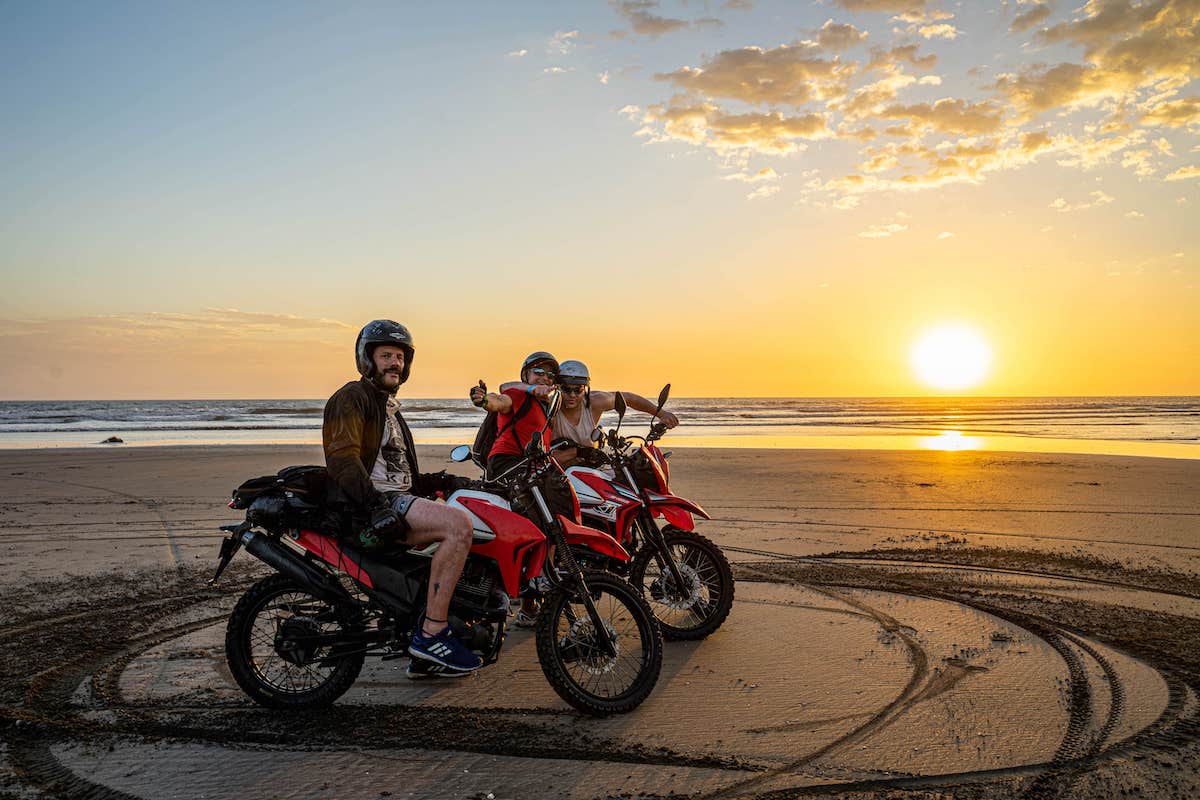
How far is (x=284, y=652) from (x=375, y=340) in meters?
1.65

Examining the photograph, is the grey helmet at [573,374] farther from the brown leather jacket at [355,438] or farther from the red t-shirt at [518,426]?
the brown leather jacket at [355,438]

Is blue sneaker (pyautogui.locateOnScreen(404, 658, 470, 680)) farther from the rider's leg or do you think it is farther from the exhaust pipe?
the exhaust pipe

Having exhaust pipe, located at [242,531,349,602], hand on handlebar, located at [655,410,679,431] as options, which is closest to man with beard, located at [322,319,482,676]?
exhaust pipe, located at [242,531,349,602]

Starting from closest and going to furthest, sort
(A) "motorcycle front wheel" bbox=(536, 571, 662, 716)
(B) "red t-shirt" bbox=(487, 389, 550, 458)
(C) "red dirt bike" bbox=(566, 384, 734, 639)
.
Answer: (A) "motorcycle front wheel" bbox=(536, 571, 662, 716)
(C) "red dirt bike" bbox=(566, 384, 734, 639)
(B) "red t-shirt" bbox=(487, 389, 550, 458)

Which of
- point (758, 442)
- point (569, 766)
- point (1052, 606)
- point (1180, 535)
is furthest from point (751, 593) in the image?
point (758, 442)

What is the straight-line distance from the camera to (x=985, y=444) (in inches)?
904

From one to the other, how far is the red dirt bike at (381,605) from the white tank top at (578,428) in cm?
156

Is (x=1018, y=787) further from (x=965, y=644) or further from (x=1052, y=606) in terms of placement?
(x=1052, y=606)

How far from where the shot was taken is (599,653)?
4027 millimetres

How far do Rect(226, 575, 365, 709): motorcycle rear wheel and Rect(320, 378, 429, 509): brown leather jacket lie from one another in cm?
72

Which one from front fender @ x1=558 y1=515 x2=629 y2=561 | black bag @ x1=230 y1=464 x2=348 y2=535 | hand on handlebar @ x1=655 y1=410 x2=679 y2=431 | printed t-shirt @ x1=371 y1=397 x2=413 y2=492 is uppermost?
hand on handlebar @ x1=655 y1=410 x2=679 y2=431

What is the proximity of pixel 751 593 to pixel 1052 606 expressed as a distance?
2176mm

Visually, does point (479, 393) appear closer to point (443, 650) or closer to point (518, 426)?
point (518, 426)

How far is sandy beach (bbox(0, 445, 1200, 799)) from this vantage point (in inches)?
127
